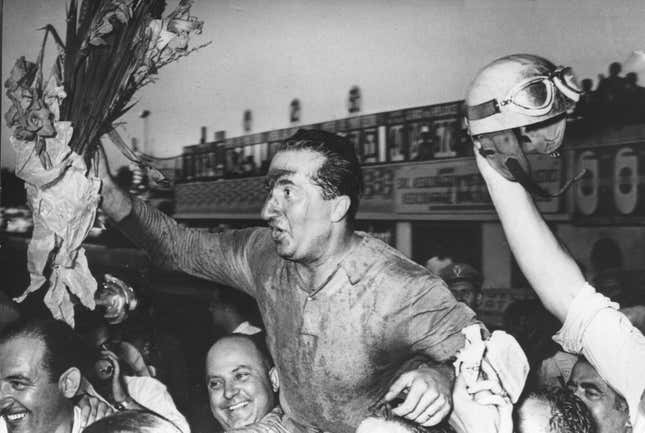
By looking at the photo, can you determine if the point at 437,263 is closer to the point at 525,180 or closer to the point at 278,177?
the point at 525,180

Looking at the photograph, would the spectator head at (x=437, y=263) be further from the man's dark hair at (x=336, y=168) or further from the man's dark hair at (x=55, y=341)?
the man's dark hair at (x=55, y=341)

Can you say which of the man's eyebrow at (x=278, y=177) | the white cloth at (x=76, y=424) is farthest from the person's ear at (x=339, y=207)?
the white cloth at (x=76, y=424)

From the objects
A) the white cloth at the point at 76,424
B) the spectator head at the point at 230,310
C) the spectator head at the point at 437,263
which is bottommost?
the white cloth at the point at 76,424

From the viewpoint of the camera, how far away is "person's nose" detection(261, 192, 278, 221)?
87.5 inches

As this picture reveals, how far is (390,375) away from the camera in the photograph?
6.98 ft

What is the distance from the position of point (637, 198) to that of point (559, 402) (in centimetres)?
54

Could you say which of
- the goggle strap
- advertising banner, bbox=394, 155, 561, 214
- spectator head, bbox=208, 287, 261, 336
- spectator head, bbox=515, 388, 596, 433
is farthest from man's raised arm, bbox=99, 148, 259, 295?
spectator head, bbox=515, 388, 596, 433

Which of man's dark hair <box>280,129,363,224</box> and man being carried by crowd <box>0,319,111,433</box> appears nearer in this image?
man's dark hair <box>280,129,363,224</box>

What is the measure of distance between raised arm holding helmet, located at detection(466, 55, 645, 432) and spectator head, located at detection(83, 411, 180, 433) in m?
1.22

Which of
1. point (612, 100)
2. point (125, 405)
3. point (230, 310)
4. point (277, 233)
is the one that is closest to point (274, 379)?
point (230, 310)

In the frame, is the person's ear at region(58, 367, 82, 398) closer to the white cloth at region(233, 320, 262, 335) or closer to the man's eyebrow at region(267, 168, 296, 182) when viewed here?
the white cloth at region(233, 320, 262, 335)

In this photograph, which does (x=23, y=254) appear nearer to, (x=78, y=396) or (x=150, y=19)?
(x=78, y=396)

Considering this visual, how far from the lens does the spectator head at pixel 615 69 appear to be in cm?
197

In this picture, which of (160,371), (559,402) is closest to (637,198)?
(559,402)
